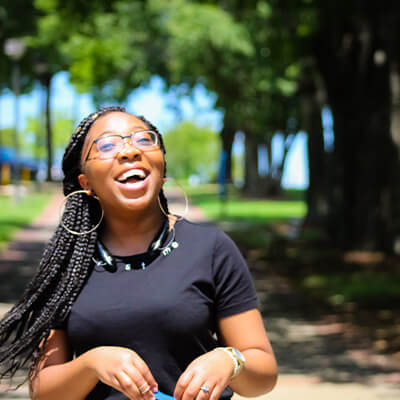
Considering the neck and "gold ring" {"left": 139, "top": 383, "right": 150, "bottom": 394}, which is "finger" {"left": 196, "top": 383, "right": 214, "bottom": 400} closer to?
"gold ring" {"left": 139, "top": 383, "right": 150, "bottom": 394}

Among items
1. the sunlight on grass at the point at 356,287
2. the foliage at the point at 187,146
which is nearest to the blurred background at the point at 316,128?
the sunlight on grass at the point at 356,287

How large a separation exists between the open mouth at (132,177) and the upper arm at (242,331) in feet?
1.62

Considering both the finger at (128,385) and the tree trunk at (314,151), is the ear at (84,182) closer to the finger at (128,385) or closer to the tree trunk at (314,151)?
the finger at (128,385)

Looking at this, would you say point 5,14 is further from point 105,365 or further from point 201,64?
point 201,64

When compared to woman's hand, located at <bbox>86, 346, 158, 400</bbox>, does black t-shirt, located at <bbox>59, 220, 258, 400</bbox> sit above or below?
above

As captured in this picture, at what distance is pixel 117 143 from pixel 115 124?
9cm

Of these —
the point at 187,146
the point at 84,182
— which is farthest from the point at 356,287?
the point at 187,146

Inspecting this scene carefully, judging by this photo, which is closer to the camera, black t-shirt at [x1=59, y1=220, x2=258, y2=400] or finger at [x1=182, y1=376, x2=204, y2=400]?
finger at [x1=182, y1=376, x2=204, y2=400]

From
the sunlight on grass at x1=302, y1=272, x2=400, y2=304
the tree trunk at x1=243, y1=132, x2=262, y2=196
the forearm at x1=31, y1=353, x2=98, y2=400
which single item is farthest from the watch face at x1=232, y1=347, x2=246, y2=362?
the tree trunk at x1=243, y1=132, x2=262, y2=196

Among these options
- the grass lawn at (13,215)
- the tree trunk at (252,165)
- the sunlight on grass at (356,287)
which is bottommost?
the grass lawn at (13,215)

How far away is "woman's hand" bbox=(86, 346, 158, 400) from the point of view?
2.17 m

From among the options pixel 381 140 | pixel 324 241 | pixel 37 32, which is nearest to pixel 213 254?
pixel 381 140

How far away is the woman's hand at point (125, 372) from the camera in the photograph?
7.13 feet

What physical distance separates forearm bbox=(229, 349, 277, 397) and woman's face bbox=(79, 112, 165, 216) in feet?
1.85
